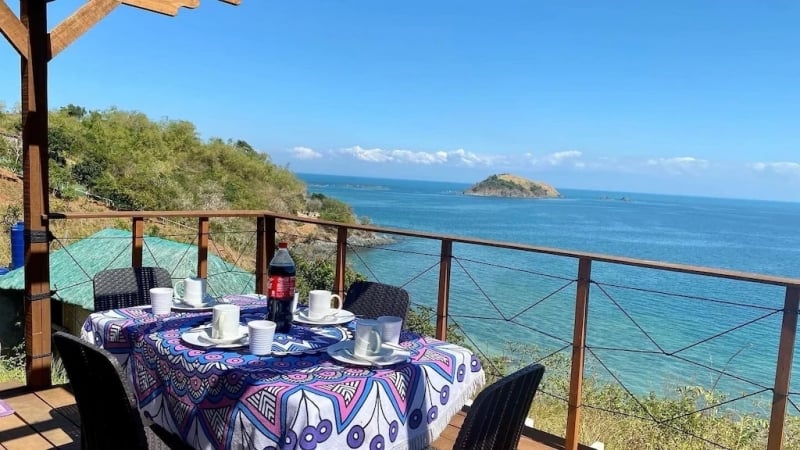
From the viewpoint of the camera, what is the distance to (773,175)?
4031cm

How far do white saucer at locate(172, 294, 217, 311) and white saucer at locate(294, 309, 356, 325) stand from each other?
37cm

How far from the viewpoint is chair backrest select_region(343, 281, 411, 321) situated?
2414mm

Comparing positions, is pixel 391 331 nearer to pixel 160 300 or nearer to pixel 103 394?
pixel 103 394

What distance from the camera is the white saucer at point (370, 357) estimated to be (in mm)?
1521

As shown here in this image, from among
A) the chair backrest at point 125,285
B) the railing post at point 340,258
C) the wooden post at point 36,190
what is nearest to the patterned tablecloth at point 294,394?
the chair backrest at point 125,285

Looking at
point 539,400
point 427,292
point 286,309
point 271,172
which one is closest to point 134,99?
point 271,172

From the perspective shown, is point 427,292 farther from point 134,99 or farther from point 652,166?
point 652,166

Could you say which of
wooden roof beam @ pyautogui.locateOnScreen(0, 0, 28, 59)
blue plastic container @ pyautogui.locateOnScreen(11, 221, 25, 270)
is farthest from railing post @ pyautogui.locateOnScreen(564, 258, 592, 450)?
blue plastic container @ pyautogui.locateOnScreen(11, 221, 25, 270)

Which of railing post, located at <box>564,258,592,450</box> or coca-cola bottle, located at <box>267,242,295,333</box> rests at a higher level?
coca-cola bottle, located at <box>267,242,295,333</box>

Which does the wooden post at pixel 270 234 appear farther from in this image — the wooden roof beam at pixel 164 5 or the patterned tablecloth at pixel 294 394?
the patterned tablecloth at pixel 294 394

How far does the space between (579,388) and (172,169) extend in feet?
65.6

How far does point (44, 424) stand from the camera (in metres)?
2.63

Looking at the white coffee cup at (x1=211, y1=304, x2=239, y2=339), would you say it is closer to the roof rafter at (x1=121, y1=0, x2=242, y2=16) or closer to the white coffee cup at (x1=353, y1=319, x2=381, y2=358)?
the white coffee cup at (x1=353, y1=319, x2=381, y2=358)

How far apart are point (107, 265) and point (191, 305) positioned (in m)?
4.62
